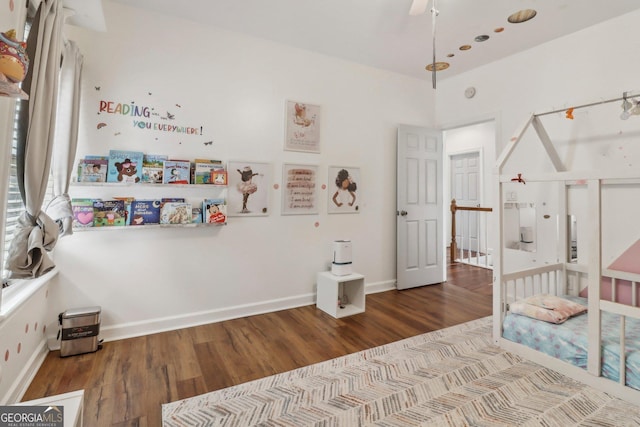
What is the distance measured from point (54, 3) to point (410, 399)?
3.15 metres

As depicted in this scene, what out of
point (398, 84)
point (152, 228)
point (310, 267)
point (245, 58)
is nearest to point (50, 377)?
point (152, 228)

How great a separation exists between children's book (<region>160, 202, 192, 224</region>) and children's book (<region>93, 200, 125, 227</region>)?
30 centimetres

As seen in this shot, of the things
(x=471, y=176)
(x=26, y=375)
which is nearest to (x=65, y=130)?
(x=26, y=375)

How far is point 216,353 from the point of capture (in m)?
2.32

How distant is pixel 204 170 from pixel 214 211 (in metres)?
0.39

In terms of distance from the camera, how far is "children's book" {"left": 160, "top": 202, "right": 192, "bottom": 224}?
260 centimetres

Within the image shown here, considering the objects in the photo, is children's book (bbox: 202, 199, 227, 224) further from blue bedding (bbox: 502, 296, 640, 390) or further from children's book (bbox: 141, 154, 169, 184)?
blue bedding (bbox: 502, 296, 640, 390)

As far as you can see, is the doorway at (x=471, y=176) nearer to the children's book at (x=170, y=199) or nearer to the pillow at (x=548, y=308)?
the pillow at (x=548, y=308)

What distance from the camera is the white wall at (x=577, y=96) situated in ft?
8.58

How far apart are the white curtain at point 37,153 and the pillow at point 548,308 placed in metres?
3.21

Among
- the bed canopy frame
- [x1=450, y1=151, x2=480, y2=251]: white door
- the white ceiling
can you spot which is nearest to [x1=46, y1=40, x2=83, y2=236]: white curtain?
the white ceiling

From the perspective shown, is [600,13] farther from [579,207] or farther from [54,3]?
[54,3]

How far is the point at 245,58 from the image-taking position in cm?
301

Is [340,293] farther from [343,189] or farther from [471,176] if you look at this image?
[471,176]
